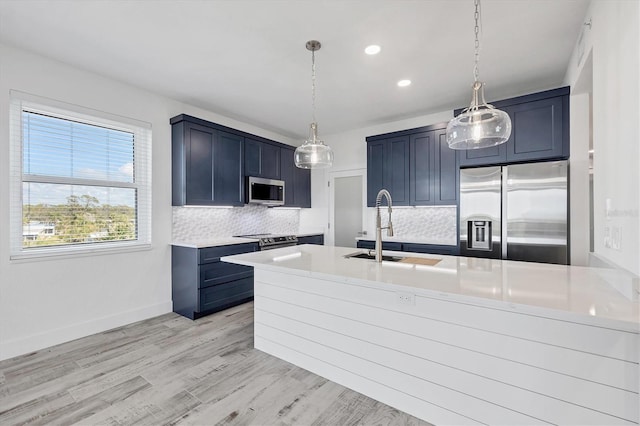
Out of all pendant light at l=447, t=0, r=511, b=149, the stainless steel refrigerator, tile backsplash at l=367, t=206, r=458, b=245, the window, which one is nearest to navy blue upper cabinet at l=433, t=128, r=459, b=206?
the stainless steel refrigerator

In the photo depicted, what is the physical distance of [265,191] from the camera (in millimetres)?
4836

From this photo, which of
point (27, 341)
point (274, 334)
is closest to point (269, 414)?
point (274, 334)

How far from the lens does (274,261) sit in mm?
2371

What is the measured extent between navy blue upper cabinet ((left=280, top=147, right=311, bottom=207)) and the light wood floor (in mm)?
2867

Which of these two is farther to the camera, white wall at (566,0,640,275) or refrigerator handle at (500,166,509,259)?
refrigerator handle at (500,166,509,259)

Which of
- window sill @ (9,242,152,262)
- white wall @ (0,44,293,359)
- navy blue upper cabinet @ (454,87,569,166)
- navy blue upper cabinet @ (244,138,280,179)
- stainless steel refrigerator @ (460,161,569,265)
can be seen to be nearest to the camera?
white wall @ (0,44,293,359)

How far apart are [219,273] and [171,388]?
171 cm

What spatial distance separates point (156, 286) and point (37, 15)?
9.32 feet

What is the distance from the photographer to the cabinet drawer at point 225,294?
144 inches

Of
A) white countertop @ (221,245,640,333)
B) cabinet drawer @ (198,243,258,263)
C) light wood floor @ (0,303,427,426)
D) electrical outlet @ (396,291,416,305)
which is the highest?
white countertop @ (221,245,640,333)

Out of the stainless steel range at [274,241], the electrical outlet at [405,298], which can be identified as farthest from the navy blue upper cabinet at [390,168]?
the electrical outlet at [405,298]

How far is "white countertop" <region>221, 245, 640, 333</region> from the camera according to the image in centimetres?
123

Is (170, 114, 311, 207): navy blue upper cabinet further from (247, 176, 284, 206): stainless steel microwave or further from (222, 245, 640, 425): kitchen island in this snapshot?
(222, 245, 640, 425): kitchen island

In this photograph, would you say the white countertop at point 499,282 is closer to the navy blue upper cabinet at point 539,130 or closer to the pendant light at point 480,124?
the pendant light at point 480,124
